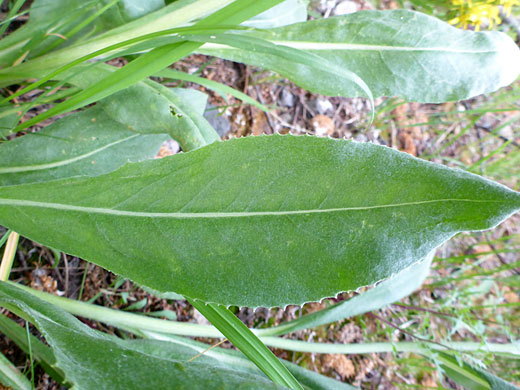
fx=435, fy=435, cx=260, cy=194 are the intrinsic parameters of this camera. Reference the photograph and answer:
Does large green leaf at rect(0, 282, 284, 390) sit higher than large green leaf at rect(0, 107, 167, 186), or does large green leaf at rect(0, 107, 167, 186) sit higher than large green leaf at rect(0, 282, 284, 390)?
large green leaf at rect(0, 107, 167, 186)

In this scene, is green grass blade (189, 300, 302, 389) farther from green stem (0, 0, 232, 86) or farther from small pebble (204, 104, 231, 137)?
small pebble (204, 104, 231, 137)

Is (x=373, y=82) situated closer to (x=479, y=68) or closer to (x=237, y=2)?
(x=479, y=68)

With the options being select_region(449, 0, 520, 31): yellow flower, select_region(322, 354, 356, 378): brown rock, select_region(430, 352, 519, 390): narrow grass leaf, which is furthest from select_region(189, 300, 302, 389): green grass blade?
select_region(449, 0, 520, 31): yellow flower

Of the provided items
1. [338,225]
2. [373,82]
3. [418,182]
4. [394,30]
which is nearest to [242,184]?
[338,225]

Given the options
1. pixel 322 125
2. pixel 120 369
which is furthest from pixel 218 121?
pixel 120 369

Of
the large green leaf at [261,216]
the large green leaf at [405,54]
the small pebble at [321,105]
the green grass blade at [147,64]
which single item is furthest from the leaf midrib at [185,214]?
the small pebble at [321,105]

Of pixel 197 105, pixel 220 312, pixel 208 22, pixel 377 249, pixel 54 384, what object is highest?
pixel 208 22

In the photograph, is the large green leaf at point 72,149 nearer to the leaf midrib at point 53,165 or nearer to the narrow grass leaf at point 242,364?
the leaf midrib at point 53,165

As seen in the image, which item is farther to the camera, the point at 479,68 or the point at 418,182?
the point at 479,68
